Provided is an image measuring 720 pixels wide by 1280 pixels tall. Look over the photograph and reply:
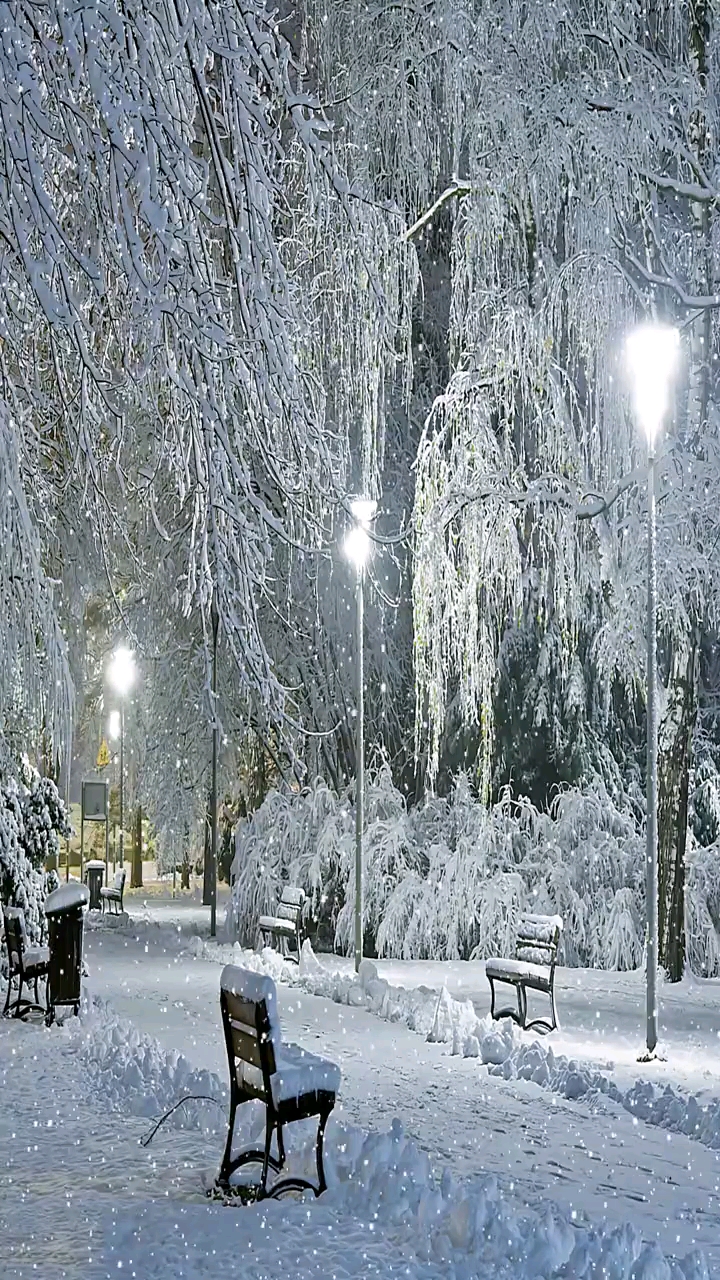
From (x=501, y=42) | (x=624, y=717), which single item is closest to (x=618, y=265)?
(x=501, y=42)

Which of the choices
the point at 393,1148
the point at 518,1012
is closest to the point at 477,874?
the point at 518,1012

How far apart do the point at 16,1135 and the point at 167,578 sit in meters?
14.6

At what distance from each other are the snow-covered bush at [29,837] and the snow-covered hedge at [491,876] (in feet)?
16.0

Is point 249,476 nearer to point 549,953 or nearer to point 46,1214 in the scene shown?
point 46,1214

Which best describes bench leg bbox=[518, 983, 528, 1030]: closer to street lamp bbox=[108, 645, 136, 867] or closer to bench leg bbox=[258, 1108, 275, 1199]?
bench leg bbox=[258, 1108, 275, 1199]

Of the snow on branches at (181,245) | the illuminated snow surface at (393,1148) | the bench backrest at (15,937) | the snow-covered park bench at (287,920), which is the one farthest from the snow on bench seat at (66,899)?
the snow on branches at (181,245)

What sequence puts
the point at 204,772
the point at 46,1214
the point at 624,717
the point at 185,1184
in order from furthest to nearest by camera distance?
the point at 204,772 < the point at 624,717 < the point at 185,1184 < the point at 46,1214

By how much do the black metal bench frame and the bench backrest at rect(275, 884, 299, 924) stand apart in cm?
1122

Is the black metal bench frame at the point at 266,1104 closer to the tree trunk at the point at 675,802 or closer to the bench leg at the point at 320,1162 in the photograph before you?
the bench leg at the point at 320,1162

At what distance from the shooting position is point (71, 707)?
5.23m

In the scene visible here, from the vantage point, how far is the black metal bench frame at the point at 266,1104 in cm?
745

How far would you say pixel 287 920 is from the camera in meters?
19.6

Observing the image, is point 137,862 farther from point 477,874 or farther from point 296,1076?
point 296,1076

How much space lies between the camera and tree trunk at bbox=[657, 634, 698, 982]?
1672 cm
